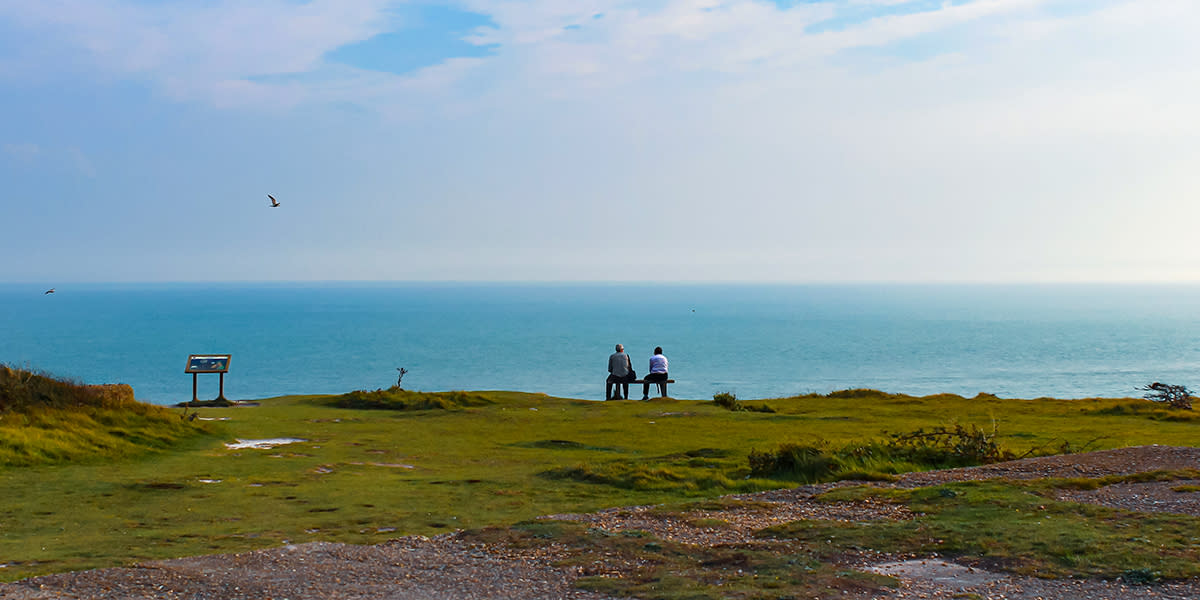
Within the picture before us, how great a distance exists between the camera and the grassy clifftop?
16172 mm

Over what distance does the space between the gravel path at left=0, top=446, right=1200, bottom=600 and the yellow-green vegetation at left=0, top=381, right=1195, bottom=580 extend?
66 centimetres

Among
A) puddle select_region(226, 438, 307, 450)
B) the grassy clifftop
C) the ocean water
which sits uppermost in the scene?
the grassy clifftop

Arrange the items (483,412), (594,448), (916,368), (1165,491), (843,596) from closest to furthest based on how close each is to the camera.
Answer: (843,596), (1165,491), (594,448), (483,412), (916,368)

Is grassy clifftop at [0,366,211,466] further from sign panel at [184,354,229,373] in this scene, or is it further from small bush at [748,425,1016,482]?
small bush at [748,425,1016,482]

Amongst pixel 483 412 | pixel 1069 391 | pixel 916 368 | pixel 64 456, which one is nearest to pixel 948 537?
pixel 64 456

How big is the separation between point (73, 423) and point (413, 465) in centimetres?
686

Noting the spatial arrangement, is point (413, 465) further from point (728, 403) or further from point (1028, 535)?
point (728, 403)

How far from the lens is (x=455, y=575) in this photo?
8508mm

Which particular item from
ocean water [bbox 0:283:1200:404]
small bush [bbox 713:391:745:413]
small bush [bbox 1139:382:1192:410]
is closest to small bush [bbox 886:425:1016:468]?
small bush [bbox 713:391:745:413]

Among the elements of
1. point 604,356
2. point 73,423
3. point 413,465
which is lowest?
point 604,356

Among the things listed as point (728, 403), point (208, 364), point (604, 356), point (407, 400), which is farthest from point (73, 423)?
point (604, 356)

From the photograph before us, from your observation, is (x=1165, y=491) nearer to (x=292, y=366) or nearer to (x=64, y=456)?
(x=64, y=456)

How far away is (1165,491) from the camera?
11422 millimetres

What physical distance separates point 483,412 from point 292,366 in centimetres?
8876
